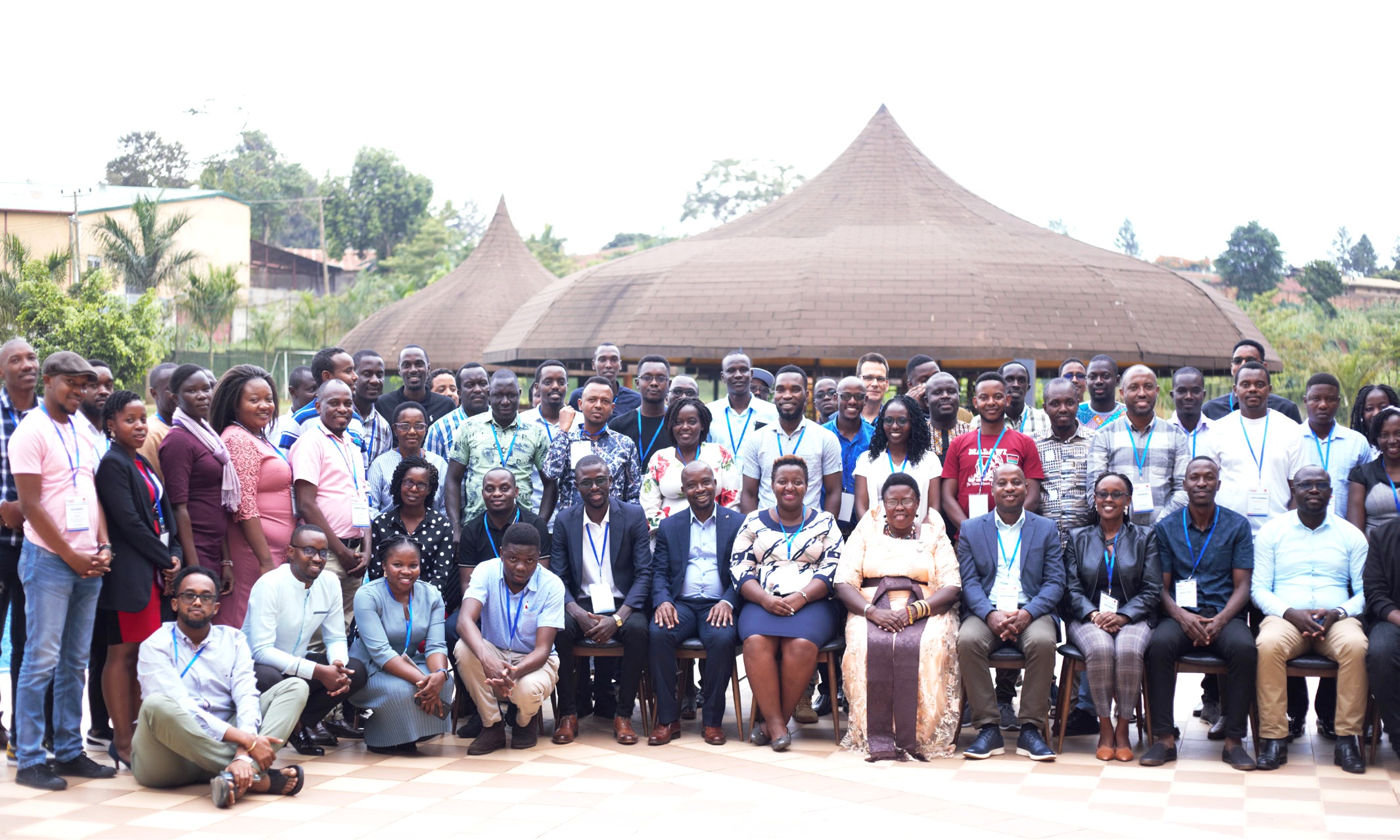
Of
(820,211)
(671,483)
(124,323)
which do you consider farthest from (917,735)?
(124,323)

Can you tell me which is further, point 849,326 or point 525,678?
point 849,326

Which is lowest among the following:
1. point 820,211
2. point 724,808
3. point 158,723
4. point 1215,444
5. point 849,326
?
point 724,808

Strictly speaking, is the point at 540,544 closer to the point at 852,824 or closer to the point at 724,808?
the point at 724,808

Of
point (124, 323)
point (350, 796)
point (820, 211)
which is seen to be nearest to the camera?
point (350, 796)

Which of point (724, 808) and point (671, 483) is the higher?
point (671, 483)

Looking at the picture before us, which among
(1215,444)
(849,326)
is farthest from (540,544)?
(849,326)

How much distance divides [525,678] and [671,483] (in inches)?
56.5

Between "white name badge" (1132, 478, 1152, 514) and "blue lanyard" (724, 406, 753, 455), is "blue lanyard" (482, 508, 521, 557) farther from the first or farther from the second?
"white name badge" (1132, 478, 1152, 514)

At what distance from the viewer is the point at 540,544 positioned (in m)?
7.20

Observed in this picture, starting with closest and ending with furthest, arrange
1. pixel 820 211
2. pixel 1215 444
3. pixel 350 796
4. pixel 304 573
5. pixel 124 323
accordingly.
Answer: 1. pixel 350 796
2. pixel 304 573
3. pixel 1215 444
4. pixel 820 211
5. pixel 124 323

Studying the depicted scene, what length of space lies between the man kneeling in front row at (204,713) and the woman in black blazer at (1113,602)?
3.81 metres

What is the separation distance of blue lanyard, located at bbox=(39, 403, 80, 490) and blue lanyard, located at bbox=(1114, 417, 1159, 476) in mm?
5248

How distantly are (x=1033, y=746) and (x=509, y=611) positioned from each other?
270 cm

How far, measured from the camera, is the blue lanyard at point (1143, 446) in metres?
7.25
